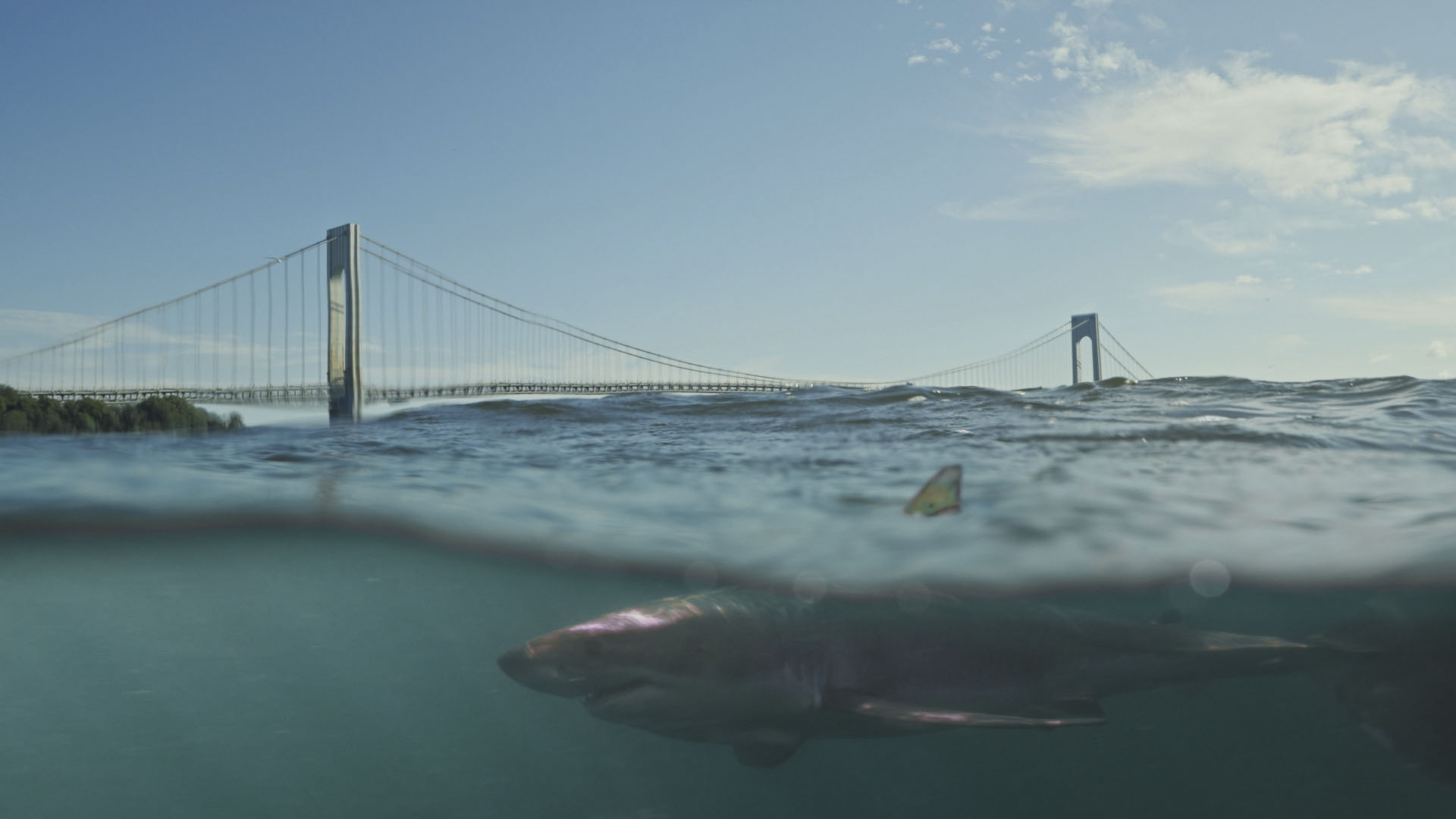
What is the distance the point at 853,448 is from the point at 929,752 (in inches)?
227

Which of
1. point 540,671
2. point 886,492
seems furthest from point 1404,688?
point 540,671

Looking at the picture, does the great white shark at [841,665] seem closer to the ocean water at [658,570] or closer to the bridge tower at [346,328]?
the ocean water at [658,570]

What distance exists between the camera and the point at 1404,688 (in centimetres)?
549

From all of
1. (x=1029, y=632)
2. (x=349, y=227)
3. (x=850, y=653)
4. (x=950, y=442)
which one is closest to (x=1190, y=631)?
(x=1029, y=632)

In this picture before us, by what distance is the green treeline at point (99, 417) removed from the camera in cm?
1520

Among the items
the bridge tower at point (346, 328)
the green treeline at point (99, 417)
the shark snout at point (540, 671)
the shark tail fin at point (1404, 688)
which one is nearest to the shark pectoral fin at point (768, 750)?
the shark snout at point (540, 671)

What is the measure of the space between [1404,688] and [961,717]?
4.33m

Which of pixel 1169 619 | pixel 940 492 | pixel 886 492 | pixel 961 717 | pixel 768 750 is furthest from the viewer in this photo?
pixel 886 492

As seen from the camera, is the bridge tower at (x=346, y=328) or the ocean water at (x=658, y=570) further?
the bridge tower at (x=346, y=328)

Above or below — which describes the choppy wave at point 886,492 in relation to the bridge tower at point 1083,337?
below

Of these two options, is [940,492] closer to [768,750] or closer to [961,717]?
[961,717]

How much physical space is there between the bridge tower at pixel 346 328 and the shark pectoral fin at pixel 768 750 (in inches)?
680

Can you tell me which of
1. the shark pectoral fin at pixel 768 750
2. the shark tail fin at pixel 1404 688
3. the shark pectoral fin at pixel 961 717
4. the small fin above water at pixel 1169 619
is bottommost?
the shark tail fin at pixel 1404 688

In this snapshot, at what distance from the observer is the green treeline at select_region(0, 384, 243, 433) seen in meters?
15.2
